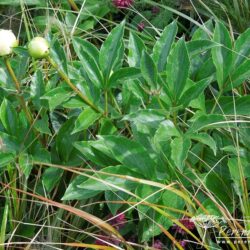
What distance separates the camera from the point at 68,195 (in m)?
1.27

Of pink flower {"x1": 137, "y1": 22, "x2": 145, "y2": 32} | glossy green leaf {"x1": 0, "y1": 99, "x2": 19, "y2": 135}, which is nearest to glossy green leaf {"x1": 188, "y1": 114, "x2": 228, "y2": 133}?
glossy green leaf {"x1": 0, "y1": 99, "x2": 19, "y2": 135}

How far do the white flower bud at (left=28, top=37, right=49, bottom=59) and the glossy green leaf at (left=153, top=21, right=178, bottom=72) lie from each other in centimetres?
28

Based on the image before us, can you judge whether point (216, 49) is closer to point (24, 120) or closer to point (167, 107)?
point (167, 107)

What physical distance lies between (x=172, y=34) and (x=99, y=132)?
0.90 ft

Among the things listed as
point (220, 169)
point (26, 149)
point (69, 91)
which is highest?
point (69, 91)

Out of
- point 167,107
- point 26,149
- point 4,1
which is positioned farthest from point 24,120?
point 4,1

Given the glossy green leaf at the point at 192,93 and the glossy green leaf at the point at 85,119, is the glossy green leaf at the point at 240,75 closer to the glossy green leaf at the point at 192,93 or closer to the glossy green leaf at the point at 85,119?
the glossy green leaf at the point at 192,93

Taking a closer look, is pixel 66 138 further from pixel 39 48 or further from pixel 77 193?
pixel 39 48

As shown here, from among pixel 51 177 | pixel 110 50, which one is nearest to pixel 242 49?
pixel 110 50

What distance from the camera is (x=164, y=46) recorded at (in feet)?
4.30

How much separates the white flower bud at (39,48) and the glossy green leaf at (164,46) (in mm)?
280

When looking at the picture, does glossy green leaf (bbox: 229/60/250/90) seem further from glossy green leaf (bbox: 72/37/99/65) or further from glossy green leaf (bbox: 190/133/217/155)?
glossy green leaf (bbox: 72/37/99/65)

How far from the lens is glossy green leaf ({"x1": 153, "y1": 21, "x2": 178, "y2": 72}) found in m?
1.30

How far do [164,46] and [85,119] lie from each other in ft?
0.79
